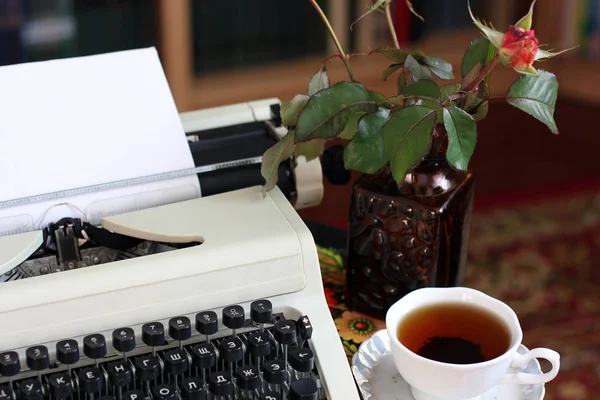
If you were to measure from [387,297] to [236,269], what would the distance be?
225 millimetres

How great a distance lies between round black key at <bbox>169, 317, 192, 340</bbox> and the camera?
0.75 meters

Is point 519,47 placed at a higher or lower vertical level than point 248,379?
higher

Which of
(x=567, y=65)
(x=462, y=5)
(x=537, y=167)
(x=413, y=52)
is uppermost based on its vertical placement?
(x=413, y=52)

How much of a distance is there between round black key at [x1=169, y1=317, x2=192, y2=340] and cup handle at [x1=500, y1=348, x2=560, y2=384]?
30cm

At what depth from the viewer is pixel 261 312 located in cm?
77

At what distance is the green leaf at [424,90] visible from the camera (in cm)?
81

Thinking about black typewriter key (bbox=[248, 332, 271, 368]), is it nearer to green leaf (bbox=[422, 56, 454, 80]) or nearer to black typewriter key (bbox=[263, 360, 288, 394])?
black typewriter key (bbox=[263, 360, 288, 394])

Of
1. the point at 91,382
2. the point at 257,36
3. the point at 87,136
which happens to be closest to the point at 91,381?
the point at 91,382

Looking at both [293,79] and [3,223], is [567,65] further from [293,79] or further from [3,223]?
[3,223]

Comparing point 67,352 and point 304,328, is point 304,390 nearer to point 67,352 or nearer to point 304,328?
point 304,328

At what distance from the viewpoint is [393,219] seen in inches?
35.4

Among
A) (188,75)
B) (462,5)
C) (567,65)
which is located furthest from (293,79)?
(567,65)

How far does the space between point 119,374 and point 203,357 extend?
75 mm

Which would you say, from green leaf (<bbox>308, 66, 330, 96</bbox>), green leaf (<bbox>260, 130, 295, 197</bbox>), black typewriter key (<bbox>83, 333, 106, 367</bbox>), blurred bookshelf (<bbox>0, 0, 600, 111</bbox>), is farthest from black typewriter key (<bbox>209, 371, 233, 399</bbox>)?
blurred bookshelf (<bbox>0, 0, 600, 111</bbox>)
